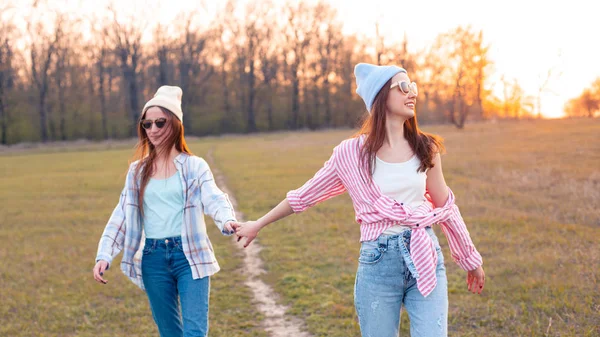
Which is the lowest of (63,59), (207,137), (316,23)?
(207,137)

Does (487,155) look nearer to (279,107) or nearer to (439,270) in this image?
(439,270)

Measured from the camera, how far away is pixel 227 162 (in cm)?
2938

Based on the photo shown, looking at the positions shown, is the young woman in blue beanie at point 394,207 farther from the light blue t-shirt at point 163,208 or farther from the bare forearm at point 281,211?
the light blue t-shirt at point 163,208

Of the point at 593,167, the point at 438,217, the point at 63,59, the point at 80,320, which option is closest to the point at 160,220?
the point at 438,217

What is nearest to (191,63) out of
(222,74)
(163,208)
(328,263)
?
→ (222,74)

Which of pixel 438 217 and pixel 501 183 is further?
pixel 501 183

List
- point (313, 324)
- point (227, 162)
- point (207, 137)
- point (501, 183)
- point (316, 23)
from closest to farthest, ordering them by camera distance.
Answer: point (313, 324), point (501, 183), point (227, 162), point (207, 137), point (316, 23)

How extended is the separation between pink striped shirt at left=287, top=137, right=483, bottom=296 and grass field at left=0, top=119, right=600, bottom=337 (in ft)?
8.30

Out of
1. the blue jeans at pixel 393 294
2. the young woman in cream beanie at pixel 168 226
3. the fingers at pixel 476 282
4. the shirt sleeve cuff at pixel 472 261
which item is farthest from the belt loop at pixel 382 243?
the young woman in cream beanie at pixel 168 226

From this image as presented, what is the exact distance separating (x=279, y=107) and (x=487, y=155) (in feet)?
154

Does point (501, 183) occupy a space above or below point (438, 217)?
below

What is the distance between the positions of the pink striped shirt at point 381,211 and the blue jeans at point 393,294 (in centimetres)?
6

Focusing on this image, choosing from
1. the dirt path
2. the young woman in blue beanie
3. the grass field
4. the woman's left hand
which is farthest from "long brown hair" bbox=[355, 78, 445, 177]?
the dirt path

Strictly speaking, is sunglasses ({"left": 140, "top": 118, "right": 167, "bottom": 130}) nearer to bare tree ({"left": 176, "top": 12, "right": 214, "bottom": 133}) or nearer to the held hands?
the held hands
